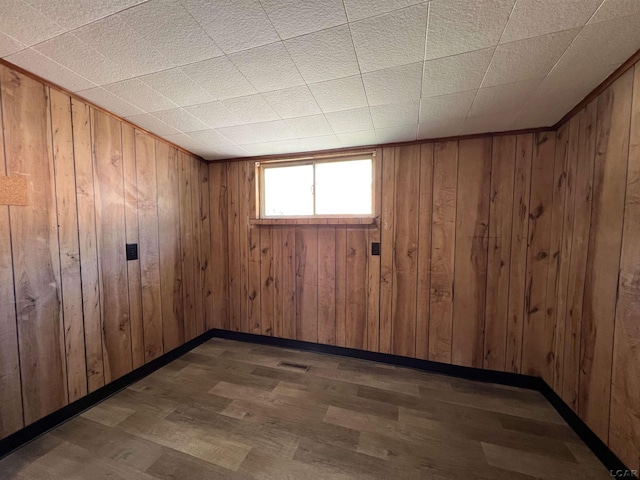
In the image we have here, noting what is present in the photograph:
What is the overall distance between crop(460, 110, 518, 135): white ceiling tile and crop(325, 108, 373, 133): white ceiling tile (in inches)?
29.9

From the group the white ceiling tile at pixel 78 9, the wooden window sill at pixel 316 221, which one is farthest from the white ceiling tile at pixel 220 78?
the wooden window sill at pixel 316 221

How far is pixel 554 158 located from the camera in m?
1.88

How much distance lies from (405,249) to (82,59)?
8.34 ft

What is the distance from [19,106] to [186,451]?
2.25 m

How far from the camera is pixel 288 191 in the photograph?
8.87 feet

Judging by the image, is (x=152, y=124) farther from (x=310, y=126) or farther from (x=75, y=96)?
(x=310, y=126)

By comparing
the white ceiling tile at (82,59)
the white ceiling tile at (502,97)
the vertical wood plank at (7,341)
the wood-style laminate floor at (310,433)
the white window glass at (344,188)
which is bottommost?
the wood-style laminate floor at (310,433)

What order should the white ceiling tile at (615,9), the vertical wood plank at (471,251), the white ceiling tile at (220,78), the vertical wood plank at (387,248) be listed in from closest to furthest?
the white ceiling tile at (615,9) → the white ceiling tile at (220,78) → the vertical wood plank at (471,251) → the vertical wood plank at (387,248)

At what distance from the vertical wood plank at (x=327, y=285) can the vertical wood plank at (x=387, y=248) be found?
1.63ft

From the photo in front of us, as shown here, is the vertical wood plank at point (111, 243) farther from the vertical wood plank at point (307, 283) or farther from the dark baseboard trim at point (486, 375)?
the vertical wood plank at point (307, 283)

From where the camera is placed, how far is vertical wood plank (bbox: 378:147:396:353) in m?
2.27

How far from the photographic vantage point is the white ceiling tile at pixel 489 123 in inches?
67.7

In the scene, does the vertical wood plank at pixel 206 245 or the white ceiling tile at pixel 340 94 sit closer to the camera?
the white ceiling tile at pixel 340 94

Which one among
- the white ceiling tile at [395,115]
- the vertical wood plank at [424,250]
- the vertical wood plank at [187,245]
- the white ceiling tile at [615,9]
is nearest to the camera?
the white ceiling tile at [615,9]
